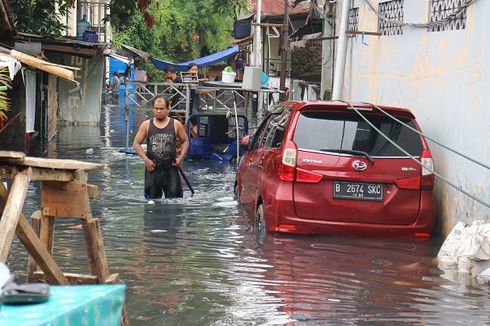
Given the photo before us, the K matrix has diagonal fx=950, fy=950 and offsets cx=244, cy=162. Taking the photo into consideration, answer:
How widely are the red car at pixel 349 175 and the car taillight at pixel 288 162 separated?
0.03ft

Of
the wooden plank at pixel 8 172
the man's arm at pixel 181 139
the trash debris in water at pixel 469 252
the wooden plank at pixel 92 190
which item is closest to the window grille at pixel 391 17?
the man's arm at pixel 181 139

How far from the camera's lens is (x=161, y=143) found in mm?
12562

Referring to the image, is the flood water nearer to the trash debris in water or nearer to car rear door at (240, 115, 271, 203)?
the trash debris in water

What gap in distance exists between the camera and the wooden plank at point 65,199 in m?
5.59

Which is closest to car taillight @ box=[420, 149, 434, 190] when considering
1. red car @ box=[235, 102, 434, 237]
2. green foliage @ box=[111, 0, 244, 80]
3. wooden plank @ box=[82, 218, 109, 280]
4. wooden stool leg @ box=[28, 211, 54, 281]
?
red car @ box=[235, 102, 434, 237]

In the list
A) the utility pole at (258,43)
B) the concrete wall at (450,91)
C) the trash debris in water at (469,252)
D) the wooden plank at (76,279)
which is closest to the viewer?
the wooden plank at (76,279)

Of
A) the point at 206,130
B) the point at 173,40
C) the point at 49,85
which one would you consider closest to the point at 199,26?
the point at 173,40

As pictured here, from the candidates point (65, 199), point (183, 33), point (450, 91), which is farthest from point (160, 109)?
point (183, 33)

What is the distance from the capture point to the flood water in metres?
7.25

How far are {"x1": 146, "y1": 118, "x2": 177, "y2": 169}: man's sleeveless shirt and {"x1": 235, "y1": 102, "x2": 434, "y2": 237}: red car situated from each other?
2.71m

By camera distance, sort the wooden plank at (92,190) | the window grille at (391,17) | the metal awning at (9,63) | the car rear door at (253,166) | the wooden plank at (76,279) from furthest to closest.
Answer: the window grille at (391,17) → the metal awning at (9,63) → the car rear door at (253,166) → the wooden plank at (76,279) → the wooden plank at (92,190)

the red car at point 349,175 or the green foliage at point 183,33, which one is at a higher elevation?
the green foliage at point 183,33

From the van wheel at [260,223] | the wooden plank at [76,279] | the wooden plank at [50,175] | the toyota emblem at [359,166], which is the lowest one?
the van wheel at [260,223]

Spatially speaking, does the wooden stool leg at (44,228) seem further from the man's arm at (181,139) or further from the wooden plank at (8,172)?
the man's arm at (181,139)
